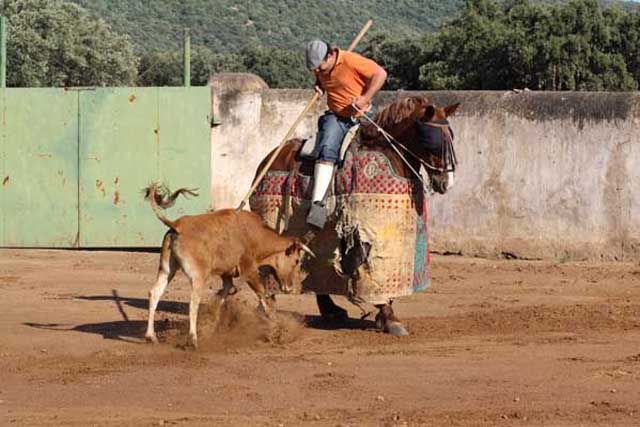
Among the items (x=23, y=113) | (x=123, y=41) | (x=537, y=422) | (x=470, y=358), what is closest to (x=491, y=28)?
(x=123, y=41)

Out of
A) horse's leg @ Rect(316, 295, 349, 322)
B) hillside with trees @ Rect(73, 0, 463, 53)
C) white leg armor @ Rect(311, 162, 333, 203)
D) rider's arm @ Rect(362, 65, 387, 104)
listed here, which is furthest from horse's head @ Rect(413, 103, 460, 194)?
hillside with trees @ Rect(73, 0, 463, 53)

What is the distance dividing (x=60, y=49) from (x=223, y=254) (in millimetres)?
24496

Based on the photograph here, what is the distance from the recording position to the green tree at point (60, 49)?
1266 inches

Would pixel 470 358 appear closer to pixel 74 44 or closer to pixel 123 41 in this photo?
pixel 74 44

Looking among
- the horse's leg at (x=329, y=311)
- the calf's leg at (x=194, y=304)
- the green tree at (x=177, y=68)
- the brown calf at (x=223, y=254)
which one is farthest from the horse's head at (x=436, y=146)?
the green tree at (x=177, y=68)

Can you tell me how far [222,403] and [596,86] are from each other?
24225mm

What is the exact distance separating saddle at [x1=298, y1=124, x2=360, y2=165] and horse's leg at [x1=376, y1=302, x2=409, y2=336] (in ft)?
4.25

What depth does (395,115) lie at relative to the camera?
11109mm

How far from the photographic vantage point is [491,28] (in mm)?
33625

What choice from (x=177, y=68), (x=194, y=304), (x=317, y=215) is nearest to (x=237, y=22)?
(x=177, y=68)

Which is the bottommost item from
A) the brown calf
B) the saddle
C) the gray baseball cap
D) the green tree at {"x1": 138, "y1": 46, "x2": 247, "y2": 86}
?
the brown calf

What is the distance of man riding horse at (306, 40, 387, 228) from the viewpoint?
35.7ft

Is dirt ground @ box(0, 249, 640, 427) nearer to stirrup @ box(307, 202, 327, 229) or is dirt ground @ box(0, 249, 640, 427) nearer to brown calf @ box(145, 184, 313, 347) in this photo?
brown calf @ box(145, 184, 313, 347)

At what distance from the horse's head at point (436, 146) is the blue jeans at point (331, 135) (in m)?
0.58
